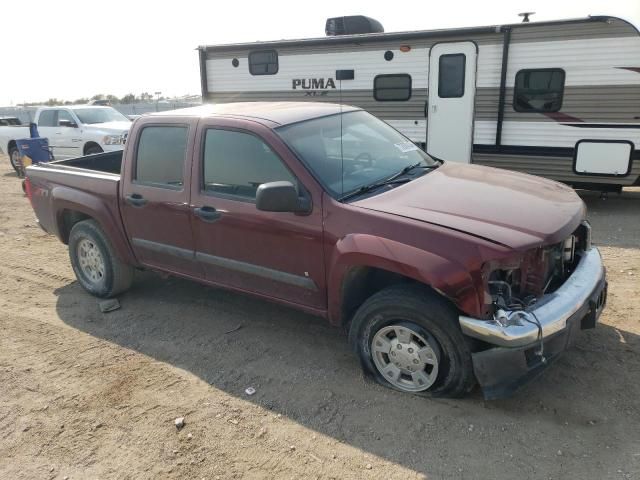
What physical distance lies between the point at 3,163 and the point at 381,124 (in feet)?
54.1

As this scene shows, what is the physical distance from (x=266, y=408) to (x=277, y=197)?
1354 mm

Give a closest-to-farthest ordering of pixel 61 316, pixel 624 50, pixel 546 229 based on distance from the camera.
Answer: pixel 546 229 → pixel 61 316 → pixel 624 50

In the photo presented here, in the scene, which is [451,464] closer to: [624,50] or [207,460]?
[207,460]

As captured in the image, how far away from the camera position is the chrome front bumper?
290 cm

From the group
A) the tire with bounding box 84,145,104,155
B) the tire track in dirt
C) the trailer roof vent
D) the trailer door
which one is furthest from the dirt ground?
the tire with bounding box 84,145,104,155

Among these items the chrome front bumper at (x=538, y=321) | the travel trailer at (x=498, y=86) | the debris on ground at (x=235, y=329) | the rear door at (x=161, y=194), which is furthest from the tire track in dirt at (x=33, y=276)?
the chrome front bumper at (x=538, y=321)

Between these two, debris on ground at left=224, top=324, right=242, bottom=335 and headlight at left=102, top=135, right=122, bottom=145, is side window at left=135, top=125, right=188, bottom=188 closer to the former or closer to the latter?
debris on ground at left=224, top=324, right=242, bottom=335

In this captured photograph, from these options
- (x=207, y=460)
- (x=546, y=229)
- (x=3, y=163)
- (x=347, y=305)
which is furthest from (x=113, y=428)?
(x=3, y=163)

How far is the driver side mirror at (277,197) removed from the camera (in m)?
3.36

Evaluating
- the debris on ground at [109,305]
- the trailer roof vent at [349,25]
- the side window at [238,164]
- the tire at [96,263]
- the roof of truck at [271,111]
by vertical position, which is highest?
the trailer roof vent at [349,25]

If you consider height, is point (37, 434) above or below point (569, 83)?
below

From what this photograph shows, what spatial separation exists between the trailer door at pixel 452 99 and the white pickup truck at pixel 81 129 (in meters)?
6.84

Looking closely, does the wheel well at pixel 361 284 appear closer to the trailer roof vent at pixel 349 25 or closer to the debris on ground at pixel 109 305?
the debris on ground at pixel 109 305

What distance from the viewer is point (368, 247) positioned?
3.24 m
